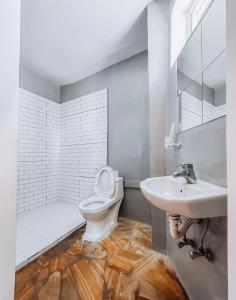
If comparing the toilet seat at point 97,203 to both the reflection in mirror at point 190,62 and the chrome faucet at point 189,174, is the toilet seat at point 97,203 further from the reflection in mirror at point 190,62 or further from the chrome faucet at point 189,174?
the reflection in mirror at point 190,62

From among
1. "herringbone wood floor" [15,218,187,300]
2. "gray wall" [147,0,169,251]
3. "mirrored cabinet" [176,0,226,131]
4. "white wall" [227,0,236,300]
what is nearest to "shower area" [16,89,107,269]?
"herringbone wood floor" [15,218,187,300]

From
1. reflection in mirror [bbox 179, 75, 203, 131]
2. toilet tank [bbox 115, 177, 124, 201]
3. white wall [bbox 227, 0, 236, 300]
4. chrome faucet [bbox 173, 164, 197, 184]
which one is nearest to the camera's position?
white wall [bbox 227, 0, 236, 300]

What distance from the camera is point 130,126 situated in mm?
2379

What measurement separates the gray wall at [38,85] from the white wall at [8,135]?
2137 mm

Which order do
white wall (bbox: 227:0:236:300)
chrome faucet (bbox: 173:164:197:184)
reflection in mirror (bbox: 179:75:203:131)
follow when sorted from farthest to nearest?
reflection in mirror (bbox: 179:75:203:131) < chrome faucet (bbox: 173:164:197:184) < white wall (bbox: 227:0:236:300)

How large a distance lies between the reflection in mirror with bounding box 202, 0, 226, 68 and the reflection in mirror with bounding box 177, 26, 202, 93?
0.06 m

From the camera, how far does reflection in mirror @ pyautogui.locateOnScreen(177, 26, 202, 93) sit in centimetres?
114

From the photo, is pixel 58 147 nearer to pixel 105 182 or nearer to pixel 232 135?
pixel 105 182

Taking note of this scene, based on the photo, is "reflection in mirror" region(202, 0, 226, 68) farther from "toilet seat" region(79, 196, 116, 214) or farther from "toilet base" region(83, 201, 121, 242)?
"toilet base" region(83, 201, 121, 242)

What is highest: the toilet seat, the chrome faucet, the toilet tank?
the chrome faucet

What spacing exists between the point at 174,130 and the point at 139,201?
50.9 inches

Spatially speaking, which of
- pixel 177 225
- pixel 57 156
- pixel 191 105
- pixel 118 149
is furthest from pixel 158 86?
pixel 57 156

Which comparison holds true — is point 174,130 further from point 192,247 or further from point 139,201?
point 139,201

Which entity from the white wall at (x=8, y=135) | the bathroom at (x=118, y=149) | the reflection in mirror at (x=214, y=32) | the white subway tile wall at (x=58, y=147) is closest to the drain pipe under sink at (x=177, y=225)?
the bathroom at (x=118, y=149)
